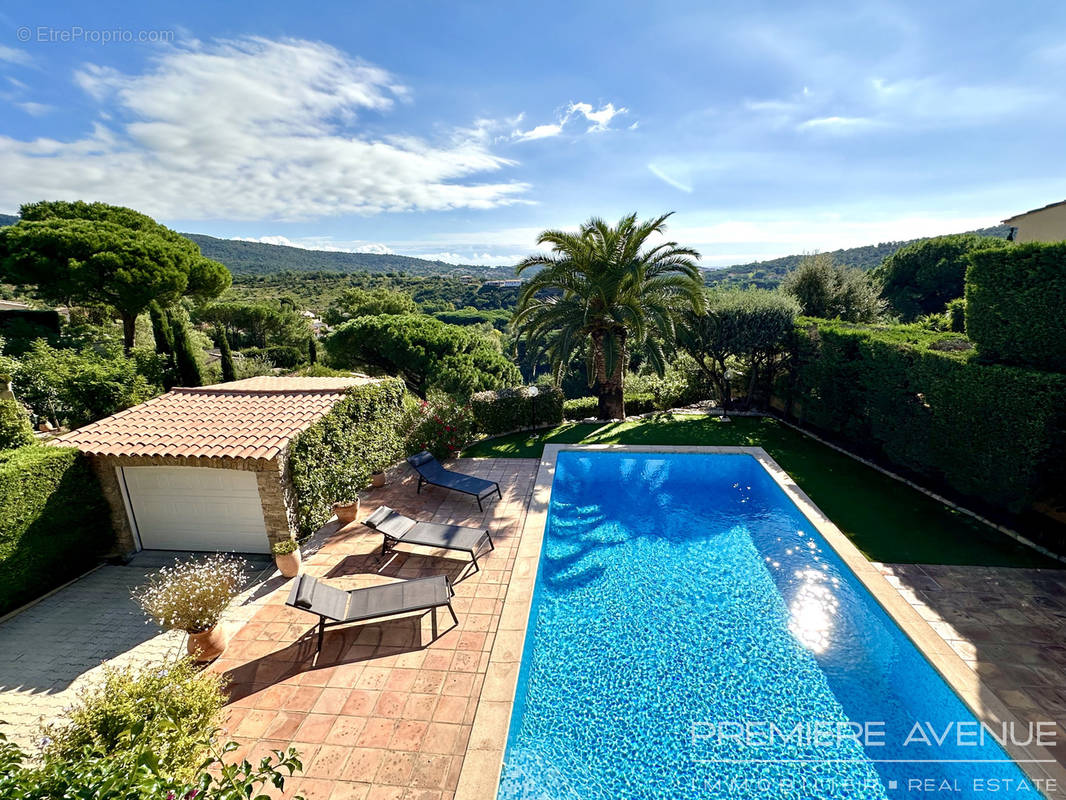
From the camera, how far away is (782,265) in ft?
375

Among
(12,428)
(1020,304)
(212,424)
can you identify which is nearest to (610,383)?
(1020,304)

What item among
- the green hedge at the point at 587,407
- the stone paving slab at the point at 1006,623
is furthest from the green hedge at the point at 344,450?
the stone paving slab at the point at 1006,623

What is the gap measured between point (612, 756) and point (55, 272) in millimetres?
29587

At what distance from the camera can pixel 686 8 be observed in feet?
35.1

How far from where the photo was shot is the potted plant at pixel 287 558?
794cm

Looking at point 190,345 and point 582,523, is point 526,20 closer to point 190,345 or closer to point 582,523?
point 582,523

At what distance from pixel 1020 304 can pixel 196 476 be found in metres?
16.3

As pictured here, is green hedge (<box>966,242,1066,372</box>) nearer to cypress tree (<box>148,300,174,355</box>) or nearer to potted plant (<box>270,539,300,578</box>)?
potted plant (<box>270,539,300,578</box>)

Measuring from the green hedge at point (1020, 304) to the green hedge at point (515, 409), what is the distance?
11.4 meters

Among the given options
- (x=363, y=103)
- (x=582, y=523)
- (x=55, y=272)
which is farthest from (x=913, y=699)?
(x=55, y=272)

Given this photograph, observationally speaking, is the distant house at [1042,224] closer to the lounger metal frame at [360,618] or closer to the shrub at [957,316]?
the shrub at [957,316]

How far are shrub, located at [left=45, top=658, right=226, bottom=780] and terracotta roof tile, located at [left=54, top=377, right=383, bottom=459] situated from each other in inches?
167

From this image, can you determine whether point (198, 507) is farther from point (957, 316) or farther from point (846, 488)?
point (957, 316)

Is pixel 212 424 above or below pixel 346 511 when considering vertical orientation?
above
